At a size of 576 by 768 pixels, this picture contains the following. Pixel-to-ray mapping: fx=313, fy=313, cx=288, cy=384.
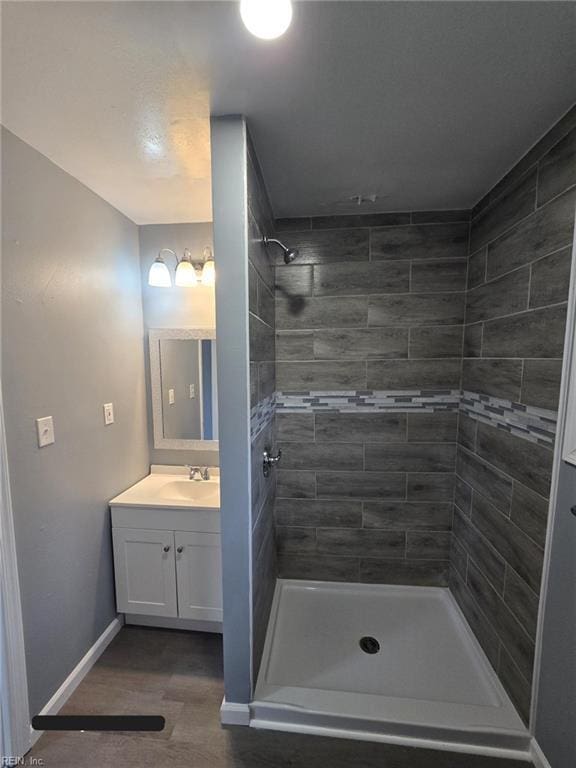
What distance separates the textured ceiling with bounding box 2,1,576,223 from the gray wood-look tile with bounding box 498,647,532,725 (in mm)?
2213

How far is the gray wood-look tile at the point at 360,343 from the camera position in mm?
1947

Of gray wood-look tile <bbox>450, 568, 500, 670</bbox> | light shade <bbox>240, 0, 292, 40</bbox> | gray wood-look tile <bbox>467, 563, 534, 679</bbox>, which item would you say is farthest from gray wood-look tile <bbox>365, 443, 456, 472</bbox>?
light shade <bbox>240, 0, 292, 40</bbox>

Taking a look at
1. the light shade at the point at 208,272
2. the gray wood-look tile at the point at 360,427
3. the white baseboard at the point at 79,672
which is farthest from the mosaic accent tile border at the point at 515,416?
the white baseboard at the point at 79,672

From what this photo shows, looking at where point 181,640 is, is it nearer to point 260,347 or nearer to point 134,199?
point 260,347

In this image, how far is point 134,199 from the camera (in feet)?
5.71

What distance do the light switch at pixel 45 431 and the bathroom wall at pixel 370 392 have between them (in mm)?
1187

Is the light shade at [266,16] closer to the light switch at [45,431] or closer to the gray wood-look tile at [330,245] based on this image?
the gray wood-look tile at [330,245]

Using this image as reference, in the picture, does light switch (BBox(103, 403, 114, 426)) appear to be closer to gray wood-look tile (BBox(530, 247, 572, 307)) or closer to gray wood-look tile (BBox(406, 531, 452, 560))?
gray wood-look tile (BBox(406, 531, 452, 560))

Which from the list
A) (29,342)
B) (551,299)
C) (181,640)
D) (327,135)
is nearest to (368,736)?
(181,640)

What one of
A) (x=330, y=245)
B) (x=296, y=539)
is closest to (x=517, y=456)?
(x=296, y=539)

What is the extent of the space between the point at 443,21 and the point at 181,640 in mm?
2766

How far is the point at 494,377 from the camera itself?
1.57m

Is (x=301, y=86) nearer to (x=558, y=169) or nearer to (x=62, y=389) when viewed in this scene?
(x=558, y=169)

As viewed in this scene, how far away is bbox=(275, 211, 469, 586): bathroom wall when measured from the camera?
6.26ft
